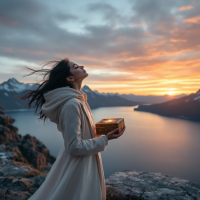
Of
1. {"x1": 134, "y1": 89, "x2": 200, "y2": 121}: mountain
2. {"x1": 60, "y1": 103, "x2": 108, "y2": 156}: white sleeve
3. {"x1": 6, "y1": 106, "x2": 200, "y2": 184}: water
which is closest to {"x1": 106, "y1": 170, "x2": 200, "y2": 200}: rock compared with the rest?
{"x1": 60, "y1": 103, "x2": 108, "y2": 156}: white sleeve

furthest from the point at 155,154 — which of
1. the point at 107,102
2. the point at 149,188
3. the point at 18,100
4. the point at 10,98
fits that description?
the point at 10,98

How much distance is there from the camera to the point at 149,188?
242 centimetres

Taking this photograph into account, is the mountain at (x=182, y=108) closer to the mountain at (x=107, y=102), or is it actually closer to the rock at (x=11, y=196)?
the mountain at (x=107, y=102)

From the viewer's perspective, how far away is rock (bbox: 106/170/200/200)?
2.19m

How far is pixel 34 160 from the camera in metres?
15.9

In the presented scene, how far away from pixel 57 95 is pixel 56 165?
0.74 m

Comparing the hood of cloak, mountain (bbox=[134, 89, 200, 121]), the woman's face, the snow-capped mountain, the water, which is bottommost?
the water

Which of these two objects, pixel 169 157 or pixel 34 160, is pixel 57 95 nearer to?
pixel 34 160

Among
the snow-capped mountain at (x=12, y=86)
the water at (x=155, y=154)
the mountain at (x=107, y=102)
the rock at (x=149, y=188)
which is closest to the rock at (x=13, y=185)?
the rock at (x=149, y=188)

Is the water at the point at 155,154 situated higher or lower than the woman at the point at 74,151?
lower

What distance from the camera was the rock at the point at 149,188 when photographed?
7.18ft

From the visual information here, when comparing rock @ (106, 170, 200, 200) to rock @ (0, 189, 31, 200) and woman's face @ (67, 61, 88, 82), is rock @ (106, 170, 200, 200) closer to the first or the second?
rock @ (0, 189, 31, 200)

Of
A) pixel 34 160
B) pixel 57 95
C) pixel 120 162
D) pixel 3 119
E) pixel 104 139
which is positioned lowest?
pixel 120 162

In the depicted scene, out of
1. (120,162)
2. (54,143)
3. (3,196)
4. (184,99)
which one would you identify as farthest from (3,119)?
(184,99)
